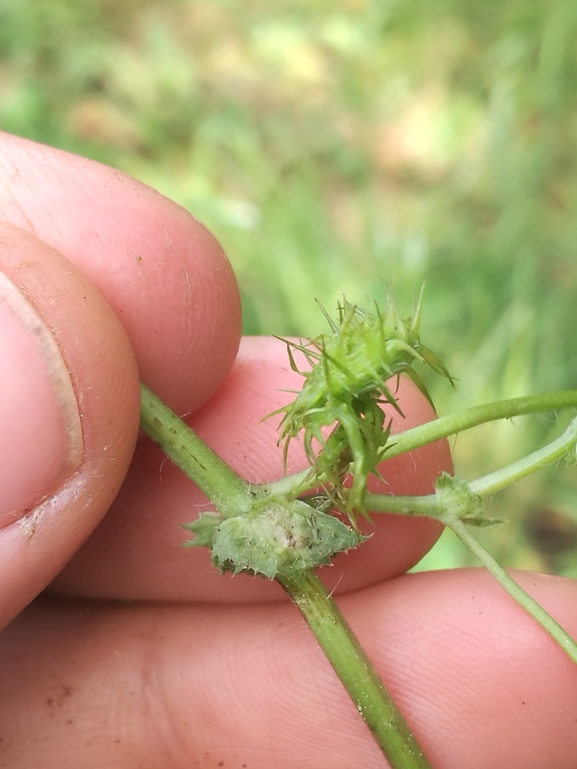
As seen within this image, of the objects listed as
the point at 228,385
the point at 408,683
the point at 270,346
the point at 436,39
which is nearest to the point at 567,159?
the point at 436,39

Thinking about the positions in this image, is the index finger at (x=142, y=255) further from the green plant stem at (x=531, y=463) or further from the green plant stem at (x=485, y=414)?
the green plant stem at (x=531, y=463)

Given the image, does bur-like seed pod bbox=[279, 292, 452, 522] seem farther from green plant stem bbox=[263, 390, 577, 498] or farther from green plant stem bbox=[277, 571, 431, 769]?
green plant stem bbox=[277, 571, 431, 769]

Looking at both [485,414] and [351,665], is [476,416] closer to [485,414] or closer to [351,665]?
[485,414]

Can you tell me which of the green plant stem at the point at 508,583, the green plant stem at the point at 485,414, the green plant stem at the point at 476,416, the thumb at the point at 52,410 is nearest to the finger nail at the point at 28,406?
the thumb at the point at 52,410

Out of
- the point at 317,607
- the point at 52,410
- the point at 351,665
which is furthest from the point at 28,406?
the point at 351,665

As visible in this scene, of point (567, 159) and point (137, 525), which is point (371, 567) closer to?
point (137, 525)
